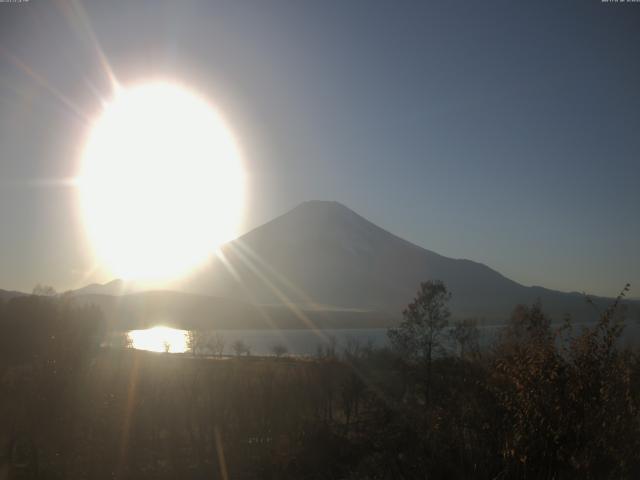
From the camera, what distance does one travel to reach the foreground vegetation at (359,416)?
479cm

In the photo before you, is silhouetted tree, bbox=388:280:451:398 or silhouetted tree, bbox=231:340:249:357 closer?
silhouetted tree, bbox=388:280:451:398

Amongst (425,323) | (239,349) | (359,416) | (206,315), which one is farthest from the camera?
(206,315)

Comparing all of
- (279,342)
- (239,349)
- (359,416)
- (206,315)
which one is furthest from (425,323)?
(206,315)

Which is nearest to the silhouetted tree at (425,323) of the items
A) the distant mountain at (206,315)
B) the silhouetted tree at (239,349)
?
the silhouetted tree at (239,349)

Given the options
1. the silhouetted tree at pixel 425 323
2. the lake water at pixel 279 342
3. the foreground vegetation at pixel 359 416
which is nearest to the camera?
the foreground vegetation at pixel 359 416

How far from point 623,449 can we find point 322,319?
17267 centimetres

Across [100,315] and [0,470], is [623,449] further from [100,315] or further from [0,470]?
[100,315]

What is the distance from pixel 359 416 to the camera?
2217cm

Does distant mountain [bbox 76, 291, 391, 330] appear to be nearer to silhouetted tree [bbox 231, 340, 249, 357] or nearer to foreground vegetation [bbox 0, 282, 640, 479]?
silhouetted tree [bbox 231, 340, 249, 357]

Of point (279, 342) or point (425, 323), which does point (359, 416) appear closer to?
point (425, 323)

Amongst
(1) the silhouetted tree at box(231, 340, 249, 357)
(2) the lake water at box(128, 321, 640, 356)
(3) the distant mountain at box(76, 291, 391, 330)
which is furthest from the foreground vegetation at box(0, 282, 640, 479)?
(3) the distant mountain at box(76, 291, 391, 330)

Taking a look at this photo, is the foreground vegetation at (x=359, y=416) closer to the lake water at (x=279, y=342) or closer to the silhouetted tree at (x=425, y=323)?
the silhouetted tree at (x=425, y=323)

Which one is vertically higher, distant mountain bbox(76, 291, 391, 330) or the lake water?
distant mountain bbox(76, 291, 391, 330)

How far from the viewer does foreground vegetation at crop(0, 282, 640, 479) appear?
4785 mm
